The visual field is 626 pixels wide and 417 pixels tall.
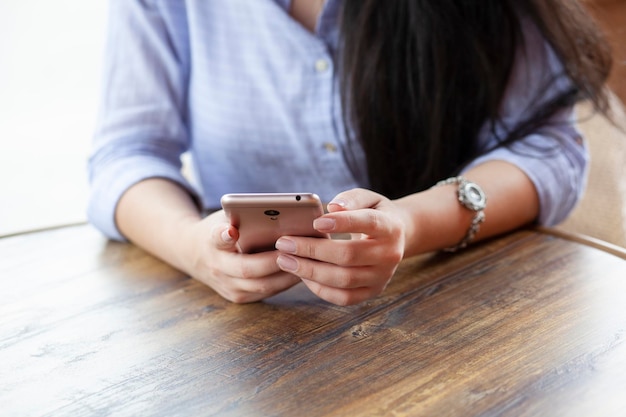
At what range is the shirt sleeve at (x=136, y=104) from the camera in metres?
1.04

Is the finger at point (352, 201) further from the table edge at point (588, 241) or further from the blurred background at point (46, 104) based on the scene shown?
the blurred background at point (46, 104)

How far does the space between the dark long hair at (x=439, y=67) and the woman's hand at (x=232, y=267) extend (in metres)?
0.34

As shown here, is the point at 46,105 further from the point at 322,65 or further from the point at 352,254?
the point at 352,254

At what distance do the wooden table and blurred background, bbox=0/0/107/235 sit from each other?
1.11 meters

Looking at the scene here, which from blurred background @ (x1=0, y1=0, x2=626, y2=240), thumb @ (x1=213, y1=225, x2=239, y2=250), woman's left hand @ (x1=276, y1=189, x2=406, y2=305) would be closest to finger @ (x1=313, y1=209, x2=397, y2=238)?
woman's left hand @ (x1=276, y1=189, x2=406, y2=305)

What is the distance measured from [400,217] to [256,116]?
422 mm

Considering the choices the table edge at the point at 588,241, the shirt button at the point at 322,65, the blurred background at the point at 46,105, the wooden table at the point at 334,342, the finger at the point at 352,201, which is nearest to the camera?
the wooden table at the point at 334,342

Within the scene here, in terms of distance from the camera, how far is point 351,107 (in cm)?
104

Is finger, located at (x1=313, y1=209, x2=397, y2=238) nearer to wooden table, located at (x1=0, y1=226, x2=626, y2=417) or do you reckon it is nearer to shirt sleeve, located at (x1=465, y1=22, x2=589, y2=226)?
wooden table, located at (x1=0, y1=226, x2=626, y2=417)

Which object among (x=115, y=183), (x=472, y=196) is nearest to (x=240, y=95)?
(x=115, y=183)

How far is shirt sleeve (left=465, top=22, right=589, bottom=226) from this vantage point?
39.7 inches

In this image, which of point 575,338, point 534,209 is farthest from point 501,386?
point 534,209

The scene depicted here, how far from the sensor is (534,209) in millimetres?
979

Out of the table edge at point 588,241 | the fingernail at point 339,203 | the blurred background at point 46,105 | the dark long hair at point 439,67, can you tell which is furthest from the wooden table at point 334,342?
the blurred background at point 46,105
